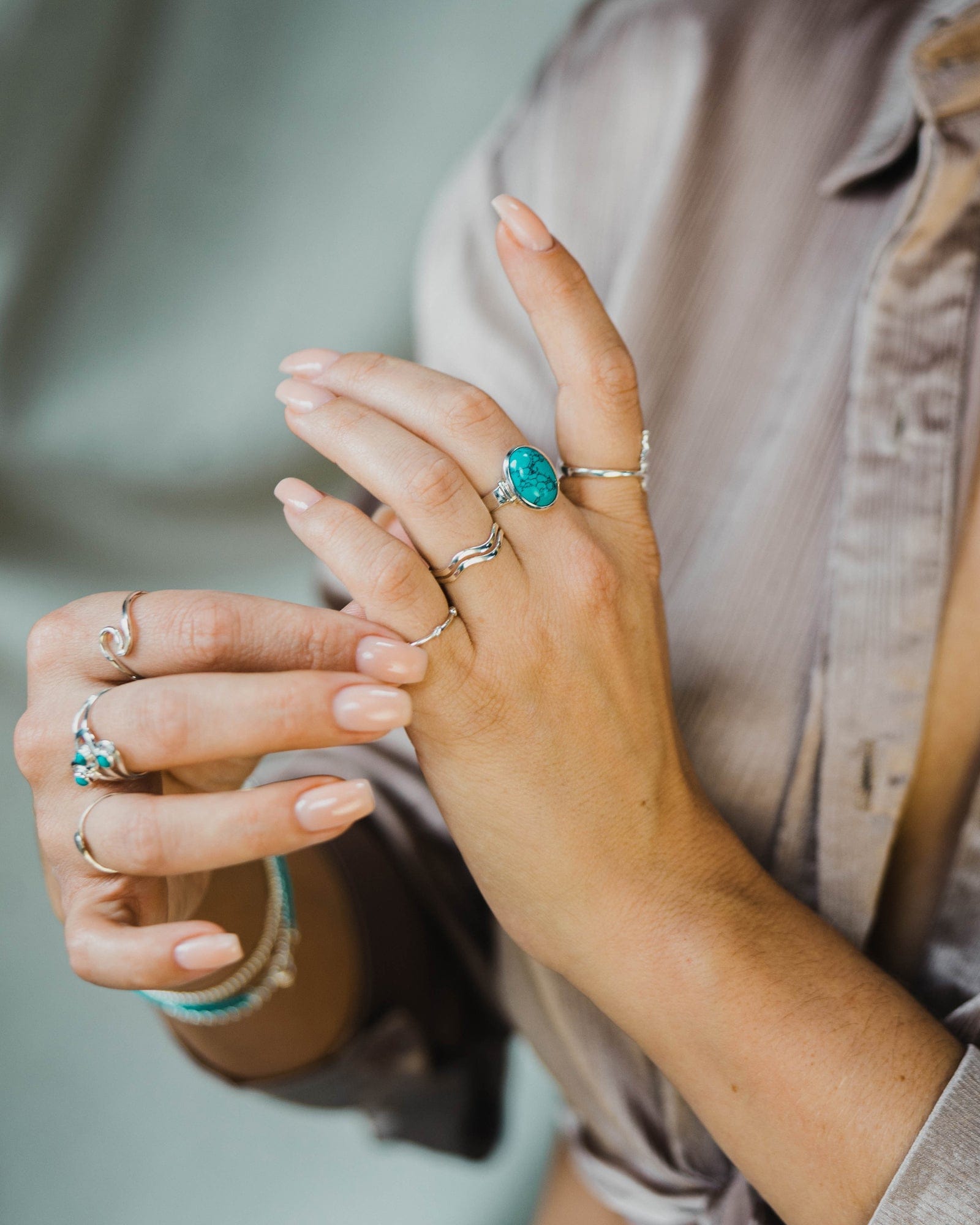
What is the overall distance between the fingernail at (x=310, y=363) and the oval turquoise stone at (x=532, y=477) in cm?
15

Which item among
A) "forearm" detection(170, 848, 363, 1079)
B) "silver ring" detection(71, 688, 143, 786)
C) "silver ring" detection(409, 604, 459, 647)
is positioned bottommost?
"forearm" detection(170, 848, 363, 1079)

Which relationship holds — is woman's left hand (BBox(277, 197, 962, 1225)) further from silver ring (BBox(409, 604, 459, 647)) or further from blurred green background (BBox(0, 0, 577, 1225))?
blurred green background (BBox(0, 0, 577, 1225))

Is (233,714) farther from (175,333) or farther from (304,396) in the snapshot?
(175,333)

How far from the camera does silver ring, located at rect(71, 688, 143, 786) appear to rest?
44 centimetres

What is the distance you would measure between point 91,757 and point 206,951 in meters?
0.12

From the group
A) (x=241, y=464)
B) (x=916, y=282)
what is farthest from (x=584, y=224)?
(x=241, y=464)

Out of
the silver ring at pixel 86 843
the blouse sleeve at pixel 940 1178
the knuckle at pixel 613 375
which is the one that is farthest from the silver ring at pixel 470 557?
the blouse sleeve at pixel 940 1178

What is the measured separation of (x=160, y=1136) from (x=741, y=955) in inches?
27.0

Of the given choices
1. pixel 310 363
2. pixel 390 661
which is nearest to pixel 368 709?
pixel 390 661

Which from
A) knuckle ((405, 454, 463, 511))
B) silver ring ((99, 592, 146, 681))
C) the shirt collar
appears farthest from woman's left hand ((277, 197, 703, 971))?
the shirt collar

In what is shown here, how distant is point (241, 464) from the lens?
3.14ft

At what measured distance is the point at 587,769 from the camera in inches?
→ 20.9

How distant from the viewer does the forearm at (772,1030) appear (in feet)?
1.73

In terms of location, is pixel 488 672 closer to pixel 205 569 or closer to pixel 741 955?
pixel 741 955
